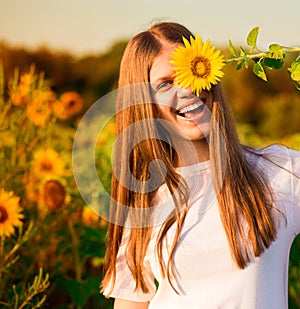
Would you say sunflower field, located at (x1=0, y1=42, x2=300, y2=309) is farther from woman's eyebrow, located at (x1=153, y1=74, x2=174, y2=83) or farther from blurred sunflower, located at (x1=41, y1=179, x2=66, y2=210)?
woman's eyebrow, located at (x1=153, y1=74, x2=174, y2=83)

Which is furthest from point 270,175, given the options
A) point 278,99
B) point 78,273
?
point 278,99

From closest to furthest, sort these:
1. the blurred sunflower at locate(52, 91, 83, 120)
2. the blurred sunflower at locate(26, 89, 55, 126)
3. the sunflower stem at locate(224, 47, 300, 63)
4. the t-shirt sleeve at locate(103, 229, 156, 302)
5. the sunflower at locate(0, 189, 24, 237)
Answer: the sunflower stem at locate(224, 47, 300, 63)
the t-shirt sleeve at locate(103, 229, 156, 302)
the sunflower at locate(0, 189, 24, 237)
the blurred sunflower at locate(26, 89, 55, 126)
the blurred sunflower at locate(52, 91, 83, 120)

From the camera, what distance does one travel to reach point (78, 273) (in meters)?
2.39

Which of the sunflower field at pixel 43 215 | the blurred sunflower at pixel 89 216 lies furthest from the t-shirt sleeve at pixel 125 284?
the blurred sunflower at pixel 89 216

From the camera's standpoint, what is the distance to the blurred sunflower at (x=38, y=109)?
2.44 m

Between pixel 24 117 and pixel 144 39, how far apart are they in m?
1.11

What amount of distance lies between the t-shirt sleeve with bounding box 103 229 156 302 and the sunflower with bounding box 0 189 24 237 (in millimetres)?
633

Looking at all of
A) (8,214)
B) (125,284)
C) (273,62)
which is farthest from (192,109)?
(8,214)

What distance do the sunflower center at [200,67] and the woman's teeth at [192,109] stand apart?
289 millimetres

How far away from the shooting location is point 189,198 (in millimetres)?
1467

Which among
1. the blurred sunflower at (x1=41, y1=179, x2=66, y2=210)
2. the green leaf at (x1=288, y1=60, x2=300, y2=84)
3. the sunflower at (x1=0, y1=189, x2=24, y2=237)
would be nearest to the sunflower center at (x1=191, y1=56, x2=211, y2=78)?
the green leaf at (x1=288, y1=60, x2=300, y2=84)

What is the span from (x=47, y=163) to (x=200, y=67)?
57.3 inches

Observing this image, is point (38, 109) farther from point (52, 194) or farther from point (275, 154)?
point (275, 154)

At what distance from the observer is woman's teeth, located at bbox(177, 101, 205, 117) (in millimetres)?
1360
